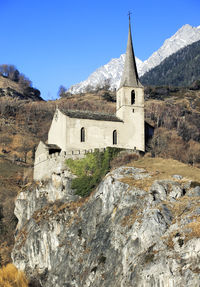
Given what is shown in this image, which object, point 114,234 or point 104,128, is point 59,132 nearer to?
point 104,128

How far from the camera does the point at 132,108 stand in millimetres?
63438

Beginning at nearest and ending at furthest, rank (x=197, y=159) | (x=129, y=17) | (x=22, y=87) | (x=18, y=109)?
(x=129, y=17)
(x=197, y=159)
(x=18, y=109)
(x=22, y=87)

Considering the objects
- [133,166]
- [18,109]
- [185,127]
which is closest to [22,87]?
[18,109]

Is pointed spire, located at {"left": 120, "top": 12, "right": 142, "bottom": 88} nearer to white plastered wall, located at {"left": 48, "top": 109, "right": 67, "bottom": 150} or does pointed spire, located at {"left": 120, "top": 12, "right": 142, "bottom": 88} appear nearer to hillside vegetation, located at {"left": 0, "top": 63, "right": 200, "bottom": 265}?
hillside vegetation, located at {"left": 0, "top": 63, "right": 200, "bottom": 265}

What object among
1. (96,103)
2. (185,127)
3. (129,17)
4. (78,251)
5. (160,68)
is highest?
(160,68)

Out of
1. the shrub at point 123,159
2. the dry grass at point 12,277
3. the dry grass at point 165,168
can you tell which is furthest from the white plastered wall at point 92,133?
the dry grass at point 12,277

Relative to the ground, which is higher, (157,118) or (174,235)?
(157,118)

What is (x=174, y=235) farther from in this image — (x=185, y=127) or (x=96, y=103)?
(x=96, y=103)

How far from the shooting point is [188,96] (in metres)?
141

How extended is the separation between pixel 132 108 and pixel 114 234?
80.8 feet

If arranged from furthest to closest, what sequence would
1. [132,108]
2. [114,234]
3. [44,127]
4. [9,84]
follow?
[9,84], [44,127], [132,108], [114,234]

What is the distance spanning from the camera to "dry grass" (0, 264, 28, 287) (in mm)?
52000

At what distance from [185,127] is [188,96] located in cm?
3416

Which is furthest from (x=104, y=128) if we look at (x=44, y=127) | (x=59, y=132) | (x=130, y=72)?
(x=44, y=127)
